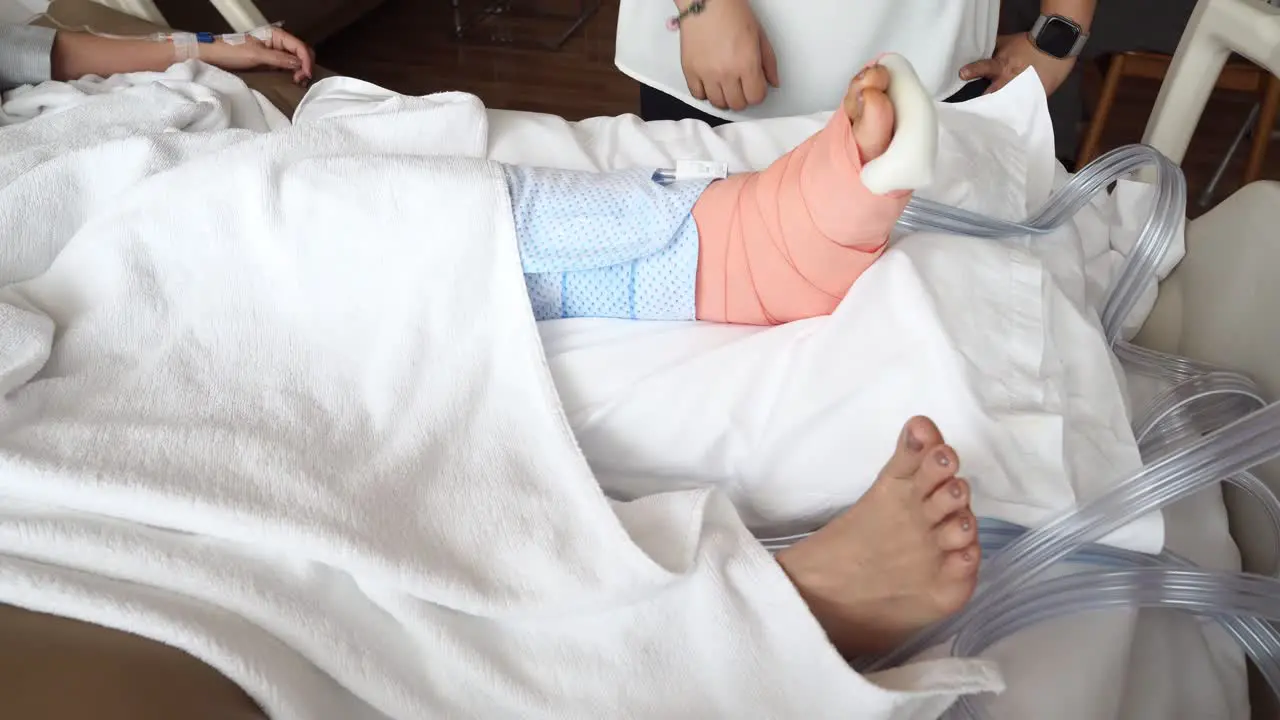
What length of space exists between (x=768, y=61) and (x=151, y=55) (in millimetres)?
964

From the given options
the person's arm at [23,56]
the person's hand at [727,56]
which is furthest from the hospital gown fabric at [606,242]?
the person's arm at [23,56]

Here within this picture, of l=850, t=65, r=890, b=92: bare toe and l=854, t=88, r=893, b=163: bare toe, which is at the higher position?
l=850, t=65, r=890, b=92: bare toe

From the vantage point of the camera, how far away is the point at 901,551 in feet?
2.13

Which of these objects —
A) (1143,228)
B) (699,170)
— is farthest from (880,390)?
(1143,228)

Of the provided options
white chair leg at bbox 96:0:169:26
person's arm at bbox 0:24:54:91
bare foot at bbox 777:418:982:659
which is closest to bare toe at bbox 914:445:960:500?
bare foot at bbox 777:418:982:659

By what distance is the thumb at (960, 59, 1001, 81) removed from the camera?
108 cm

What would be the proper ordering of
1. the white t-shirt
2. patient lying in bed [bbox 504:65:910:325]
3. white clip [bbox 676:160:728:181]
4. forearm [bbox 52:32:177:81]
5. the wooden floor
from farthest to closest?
the wooden floor < forearm [bbox 52:32:177:81] < the white t-shirt < white clip [bbox 676:160:728:181] < patient lying in bed [bbox 504:65:910:325]

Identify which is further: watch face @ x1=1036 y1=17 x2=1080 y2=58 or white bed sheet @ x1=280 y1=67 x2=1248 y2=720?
watch face @ x1=1036 y1=17 x2=1080 y2=58

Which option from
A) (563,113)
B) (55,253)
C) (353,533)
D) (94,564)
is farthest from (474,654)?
(563,113)

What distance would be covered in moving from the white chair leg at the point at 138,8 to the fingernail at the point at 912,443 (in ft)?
4.83

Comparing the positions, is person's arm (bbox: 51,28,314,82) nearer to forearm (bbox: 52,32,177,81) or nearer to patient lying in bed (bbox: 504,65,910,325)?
forearm (bbox: 52,32,177,81)

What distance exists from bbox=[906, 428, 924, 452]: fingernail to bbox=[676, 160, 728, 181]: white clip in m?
0.37

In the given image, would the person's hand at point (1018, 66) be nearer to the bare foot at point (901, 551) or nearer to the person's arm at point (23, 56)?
the bare foot at point (901, 551)

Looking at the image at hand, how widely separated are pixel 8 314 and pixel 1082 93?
2.33 m
